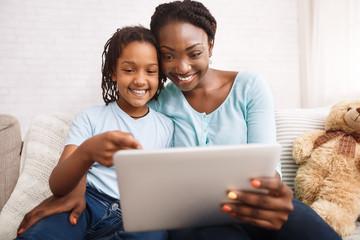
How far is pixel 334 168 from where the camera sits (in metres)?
1.12

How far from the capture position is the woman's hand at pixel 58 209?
30.0 inches

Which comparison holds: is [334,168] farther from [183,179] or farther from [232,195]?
[183,179]

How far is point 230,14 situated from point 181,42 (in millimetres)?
1468

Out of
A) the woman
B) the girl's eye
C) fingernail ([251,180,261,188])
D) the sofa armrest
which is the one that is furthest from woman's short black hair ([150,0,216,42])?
the sofa armrest

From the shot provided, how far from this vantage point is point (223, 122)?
1.04 m

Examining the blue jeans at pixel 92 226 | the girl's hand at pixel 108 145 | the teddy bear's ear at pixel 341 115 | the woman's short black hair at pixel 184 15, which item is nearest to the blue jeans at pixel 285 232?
the blue jeans at pixel 92 226

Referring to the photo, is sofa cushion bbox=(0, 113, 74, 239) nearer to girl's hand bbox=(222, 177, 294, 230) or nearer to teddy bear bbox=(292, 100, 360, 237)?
girl's hand bbox=(222, 177, 294, 230)

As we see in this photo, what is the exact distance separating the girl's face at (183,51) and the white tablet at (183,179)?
1.75 ft

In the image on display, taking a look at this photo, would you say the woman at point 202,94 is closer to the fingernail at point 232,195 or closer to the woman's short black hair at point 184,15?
the woman's short black hair at point 184,15

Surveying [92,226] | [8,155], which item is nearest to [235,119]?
[92,226]

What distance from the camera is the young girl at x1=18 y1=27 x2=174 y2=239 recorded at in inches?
29.0

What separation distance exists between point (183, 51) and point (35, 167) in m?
0.84

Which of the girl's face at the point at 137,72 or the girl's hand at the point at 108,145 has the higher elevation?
the girl's face at the point at 137,72

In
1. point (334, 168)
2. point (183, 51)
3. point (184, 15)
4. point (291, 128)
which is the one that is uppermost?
point (184, 15)
